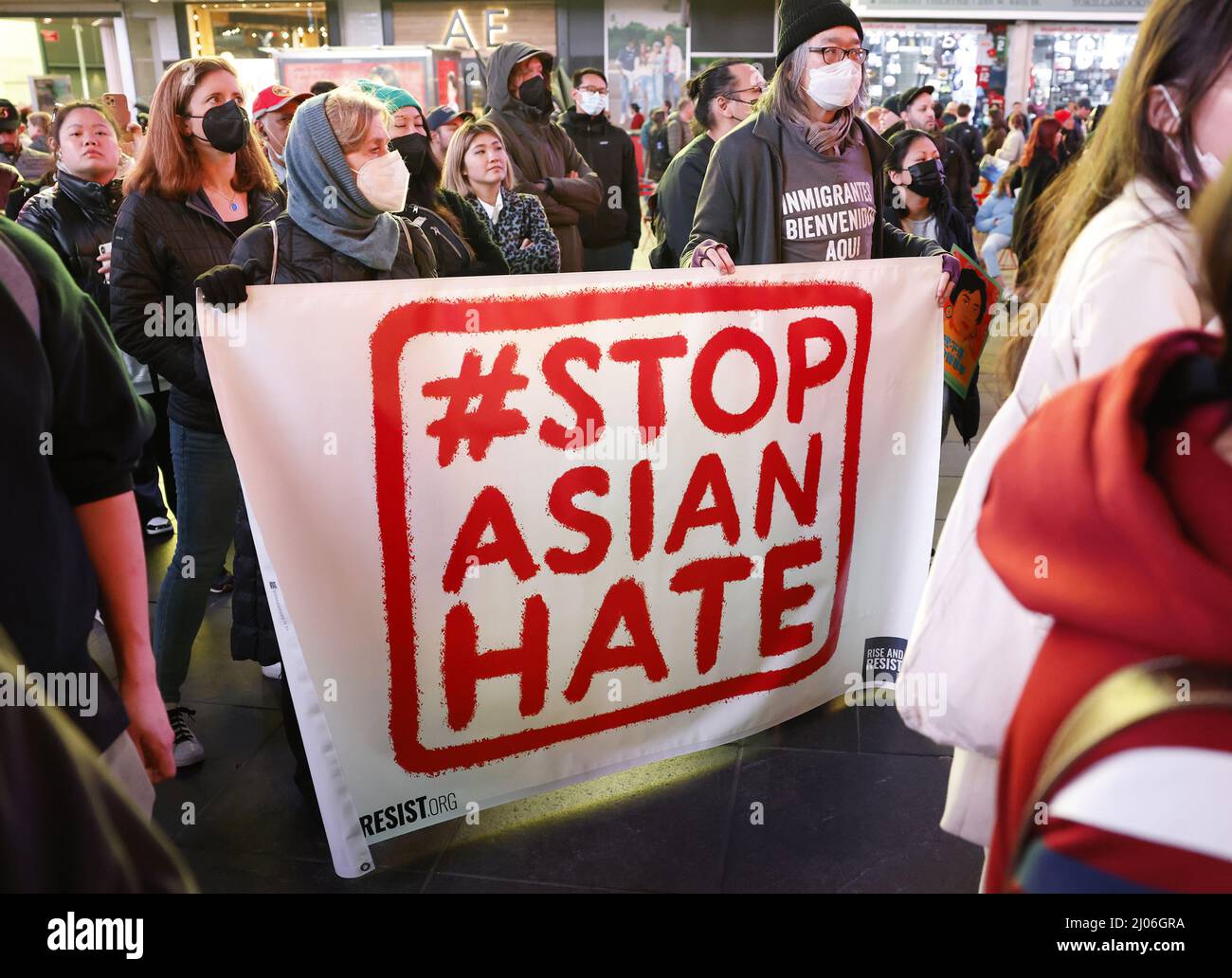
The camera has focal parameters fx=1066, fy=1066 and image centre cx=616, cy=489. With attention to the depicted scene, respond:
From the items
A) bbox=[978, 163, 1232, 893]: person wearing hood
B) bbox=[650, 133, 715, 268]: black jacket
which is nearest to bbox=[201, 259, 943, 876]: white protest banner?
bbox=[650, 133, 715, 268]: black jacket

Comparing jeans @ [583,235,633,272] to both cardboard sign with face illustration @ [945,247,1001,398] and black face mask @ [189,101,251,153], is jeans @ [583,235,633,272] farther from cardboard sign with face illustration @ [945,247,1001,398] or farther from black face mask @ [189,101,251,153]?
black face mask @ [189,101,251,153]

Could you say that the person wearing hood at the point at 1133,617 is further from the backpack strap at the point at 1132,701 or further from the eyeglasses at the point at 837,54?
the eyeglasses at the point at 837,54

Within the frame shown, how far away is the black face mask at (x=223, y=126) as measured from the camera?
318cm

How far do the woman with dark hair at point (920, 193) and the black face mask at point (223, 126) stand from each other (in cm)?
281

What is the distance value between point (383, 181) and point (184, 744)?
163 centimetres

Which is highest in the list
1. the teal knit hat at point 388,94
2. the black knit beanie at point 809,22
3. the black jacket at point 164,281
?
the black knit beanie at point 809,22

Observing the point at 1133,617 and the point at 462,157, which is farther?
the point at 462,157

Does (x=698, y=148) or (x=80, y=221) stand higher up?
(x=698, y=148)

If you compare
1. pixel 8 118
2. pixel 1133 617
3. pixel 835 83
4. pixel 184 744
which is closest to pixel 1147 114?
pixel 1133 617

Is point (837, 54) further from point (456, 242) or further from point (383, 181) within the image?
point (383, 181)

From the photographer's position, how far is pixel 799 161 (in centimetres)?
316

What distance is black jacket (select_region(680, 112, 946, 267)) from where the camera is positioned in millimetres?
3131

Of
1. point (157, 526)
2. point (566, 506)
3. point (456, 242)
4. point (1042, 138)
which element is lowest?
point (157, 526)

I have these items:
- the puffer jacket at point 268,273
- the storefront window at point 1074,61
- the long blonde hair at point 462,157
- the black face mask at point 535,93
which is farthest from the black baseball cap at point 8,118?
the storefront window at point 1074,61
